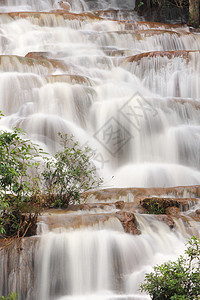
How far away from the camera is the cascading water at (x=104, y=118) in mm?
4383

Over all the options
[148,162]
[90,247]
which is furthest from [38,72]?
[90,247]

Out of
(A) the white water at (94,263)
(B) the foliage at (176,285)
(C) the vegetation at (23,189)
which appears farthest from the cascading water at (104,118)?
(B) the foliage at (176,285)

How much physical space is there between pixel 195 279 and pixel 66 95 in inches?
292

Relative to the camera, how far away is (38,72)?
11305 mm

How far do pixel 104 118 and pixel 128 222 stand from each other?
16.6 feet

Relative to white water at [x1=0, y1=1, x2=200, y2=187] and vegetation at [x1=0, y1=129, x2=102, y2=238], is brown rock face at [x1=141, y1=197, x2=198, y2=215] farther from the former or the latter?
white water at [x1=0, y1=1, x2=200, y2=187]

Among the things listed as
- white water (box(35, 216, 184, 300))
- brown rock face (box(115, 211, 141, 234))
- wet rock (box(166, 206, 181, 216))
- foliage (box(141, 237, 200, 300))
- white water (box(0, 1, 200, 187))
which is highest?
white water (box(0, 1, 200, 187))

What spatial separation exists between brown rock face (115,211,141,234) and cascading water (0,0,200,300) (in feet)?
0.31

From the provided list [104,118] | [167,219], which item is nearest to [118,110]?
Result: [104,118]

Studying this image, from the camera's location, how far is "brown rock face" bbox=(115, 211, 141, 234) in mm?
4984

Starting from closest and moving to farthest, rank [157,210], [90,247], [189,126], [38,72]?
[90,247]
[157,210]
[189,126]
[38,72]

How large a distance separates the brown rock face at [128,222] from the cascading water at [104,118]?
0.09 meters

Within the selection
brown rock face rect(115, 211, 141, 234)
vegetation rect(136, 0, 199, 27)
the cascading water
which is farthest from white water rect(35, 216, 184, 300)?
vegetation rect(136, 0, 199, 27)

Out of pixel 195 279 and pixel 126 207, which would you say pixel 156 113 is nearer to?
pixel 126 207
